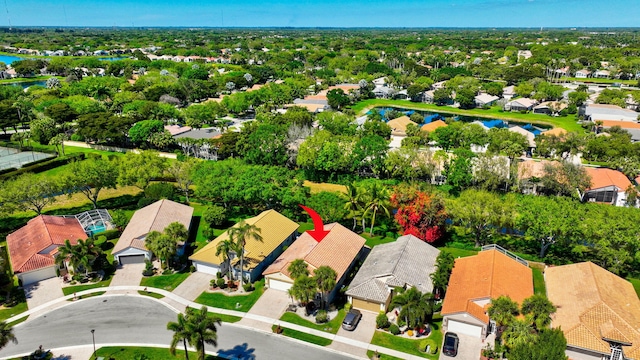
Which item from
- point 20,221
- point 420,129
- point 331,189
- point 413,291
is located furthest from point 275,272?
point 420,129

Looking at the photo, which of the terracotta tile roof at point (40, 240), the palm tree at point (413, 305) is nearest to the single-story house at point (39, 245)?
the terracotta tile roof at point (40, 240)

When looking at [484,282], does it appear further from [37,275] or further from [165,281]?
[37,275]

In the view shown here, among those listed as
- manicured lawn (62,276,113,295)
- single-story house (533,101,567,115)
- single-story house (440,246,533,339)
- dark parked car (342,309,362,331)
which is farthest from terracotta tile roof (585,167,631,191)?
manicured lawn (62,276,113,295)

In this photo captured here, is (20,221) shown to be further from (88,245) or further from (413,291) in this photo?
(413,291)

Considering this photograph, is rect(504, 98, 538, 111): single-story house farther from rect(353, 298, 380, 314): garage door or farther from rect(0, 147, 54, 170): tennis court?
rect(0, 147, 54, 170): tennis court

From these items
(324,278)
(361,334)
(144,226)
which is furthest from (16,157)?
(361,334)

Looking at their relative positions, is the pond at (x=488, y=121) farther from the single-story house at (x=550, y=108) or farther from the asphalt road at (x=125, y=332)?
the asphalt road at (x=125, y=332)
